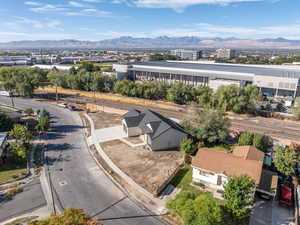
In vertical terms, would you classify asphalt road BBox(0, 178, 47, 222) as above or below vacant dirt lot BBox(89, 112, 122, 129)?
below

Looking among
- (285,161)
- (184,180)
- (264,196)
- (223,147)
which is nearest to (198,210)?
(184,180)

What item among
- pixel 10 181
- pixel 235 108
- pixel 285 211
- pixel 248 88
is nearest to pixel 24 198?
pixel 10 181

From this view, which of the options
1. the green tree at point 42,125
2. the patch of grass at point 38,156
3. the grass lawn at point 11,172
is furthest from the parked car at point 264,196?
the green tree at point 42,125

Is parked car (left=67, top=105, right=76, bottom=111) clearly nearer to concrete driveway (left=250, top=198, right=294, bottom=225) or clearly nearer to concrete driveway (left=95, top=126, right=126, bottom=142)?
concrete driveway (left=95, top=126, right=126, bottom=142)

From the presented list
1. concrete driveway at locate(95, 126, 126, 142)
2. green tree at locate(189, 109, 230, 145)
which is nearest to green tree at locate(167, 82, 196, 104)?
concrete driveway at locate(95, 126, 126, 142)

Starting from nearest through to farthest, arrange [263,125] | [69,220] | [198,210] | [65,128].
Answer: [69,220]
[198,210]
[65,128]
[263,125]

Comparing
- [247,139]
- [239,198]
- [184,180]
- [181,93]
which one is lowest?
[184,180]

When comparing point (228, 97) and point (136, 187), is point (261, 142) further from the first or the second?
point (228, 97)
